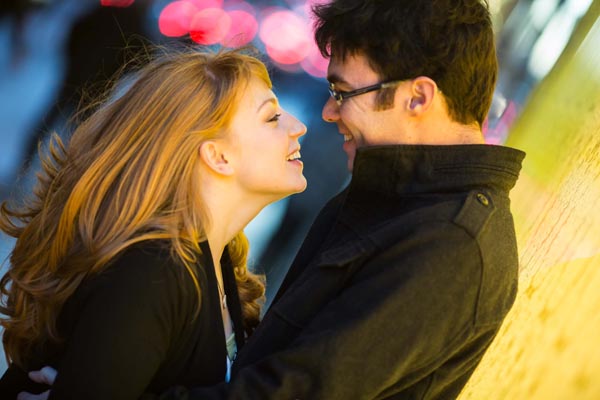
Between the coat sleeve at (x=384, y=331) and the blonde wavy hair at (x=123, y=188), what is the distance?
0.31 m

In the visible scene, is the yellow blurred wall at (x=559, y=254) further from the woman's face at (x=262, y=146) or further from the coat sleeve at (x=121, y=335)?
the coat sleeve at (x=121, y=335)

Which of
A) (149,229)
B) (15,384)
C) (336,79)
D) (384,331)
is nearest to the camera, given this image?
(384,331)

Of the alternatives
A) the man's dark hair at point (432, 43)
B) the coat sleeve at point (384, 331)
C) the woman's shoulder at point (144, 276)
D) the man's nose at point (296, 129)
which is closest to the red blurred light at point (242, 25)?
the man's nose at point (296, 129)

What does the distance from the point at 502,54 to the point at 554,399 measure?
59.0 inches

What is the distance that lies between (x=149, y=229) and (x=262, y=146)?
401mm

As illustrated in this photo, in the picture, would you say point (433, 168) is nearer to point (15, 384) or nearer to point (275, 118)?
point (275, 118)

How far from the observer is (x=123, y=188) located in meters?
1.99

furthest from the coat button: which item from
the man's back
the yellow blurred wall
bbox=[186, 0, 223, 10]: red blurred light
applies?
bbox=[186, 0, 223, 10]: red blurred light

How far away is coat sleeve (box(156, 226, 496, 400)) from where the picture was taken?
169cm

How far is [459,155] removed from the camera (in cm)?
193

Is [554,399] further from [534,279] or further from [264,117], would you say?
[264,117]

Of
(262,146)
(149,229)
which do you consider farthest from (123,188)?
(262,146)

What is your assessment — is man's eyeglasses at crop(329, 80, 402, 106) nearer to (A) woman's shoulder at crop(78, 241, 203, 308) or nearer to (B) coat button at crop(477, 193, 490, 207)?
(B) coat button at crop(477, 193, 490, 207)

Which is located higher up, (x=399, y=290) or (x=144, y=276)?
(x=399, y=290)
